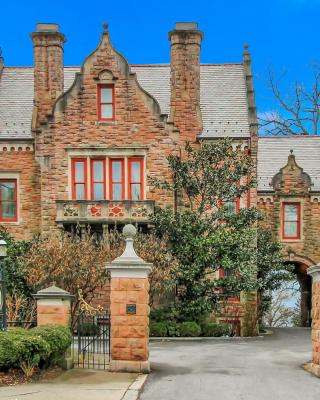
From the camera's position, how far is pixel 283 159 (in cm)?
3919

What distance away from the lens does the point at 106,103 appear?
3300 centimetres

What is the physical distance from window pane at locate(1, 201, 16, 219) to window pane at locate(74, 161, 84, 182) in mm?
3443

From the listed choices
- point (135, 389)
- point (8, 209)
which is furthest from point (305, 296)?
point (135, 389)

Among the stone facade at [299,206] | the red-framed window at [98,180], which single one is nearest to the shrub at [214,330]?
the red-framed window at [98,180]

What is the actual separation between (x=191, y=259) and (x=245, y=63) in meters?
11.6

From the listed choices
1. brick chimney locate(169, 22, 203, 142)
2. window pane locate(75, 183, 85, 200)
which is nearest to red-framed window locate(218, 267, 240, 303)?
brick chimney locate(169, 22, 203, 142)

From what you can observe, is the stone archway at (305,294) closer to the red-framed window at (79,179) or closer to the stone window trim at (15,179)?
the red-framed window at (79,179)

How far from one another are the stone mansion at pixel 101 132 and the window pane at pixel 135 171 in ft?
0.14

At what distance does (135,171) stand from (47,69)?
6.20 metres

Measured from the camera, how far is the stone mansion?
106 ft

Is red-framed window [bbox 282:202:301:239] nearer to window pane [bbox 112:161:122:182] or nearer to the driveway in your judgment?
window pane [bbox 112:161:122:182]

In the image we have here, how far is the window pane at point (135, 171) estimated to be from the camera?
107 ft

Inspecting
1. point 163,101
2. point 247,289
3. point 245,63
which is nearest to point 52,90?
point 163,101

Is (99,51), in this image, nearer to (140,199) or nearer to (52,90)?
(52,90)
